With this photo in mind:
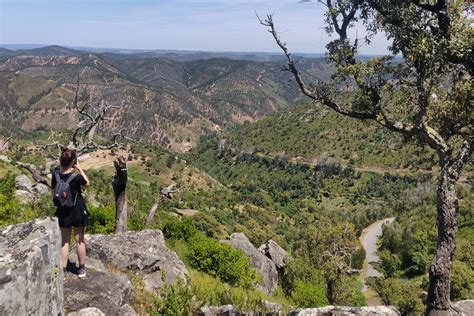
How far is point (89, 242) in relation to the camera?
13578 millimetres

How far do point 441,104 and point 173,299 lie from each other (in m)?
8.77

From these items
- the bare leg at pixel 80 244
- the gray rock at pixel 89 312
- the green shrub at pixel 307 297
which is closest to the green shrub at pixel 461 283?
the green shrub at pixel 307 297

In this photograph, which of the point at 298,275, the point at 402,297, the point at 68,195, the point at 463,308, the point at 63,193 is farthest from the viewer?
the point at 402,297

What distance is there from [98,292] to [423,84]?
984cm

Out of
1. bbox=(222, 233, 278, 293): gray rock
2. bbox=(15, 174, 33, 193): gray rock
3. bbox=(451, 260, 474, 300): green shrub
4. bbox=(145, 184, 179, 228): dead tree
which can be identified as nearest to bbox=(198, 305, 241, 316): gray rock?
bbox=(145, 184, 179, 228): dead tree

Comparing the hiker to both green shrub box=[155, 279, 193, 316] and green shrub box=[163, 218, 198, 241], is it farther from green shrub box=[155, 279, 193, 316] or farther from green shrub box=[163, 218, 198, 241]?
green shrub box=[163, 218, 198, 241]

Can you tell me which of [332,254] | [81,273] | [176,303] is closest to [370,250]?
[332,254]

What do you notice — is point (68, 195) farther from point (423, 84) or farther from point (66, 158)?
point (423, 84)

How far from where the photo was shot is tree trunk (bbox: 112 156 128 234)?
17277mm

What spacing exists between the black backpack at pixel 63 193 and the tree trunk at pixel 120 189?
25.5 feet

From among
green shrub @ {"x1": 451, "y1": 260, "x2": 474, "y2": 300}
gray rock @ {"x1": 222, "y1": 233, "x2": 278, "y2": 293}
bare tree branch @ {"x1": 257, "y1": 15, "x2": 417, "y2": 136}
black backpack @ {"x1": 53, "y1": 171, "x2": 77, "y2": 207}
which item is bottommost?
green shrub @ {"x1": 451, "y1": 260, "x2": 474, "y2": 300}

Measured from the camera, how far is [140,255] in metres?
13.8

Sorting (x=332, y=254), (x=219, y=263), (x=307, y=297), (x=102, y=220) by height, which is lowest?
(x=332, y=254)

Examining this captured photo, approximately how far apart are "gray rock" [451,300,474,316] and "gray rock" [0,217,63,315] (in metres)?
9.99
